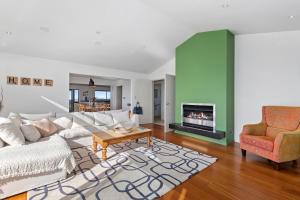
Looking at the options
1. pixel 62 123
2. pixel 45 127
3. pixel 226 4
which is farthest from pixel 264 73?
pixel 45 127

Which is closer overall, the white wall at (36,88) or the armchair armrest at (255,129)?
the armchair armrest at (255,129)

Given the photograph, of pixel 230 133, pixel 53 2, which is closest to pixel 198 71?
pixel 230 133

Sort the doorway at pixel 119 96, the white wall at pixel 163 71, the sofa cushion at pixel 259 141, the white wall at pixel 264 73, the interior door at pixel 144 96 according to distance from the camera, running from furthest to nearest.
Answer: the doorway at pixel 119 96
the interior door at pixel 144 96
the white wall at pixel 163 71
the white wall at pixel 264 73
the sofa cushion at pixel 259 141

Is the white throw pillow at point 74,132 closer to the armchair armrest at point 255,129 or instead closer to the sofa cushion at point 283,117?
the armchair armrest at point 255,129

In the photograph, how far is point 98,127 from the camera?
4.11 metres

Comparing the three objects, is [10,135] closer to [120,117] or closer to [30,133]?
[30,133]

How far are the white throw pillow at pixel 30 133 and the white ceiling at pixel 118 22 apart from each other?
2127 mm

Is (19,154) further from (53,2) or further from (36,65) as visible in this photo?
(36,65)

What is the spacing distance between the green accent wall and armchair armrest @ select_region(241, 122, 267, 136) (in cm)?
80

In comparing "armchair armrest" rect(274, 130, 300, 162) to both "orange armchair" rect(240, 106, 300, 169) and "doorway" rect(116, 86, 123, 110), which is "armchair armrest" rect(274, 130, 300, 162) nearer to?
"orange armchair" rect(240, 106, 300, 169)

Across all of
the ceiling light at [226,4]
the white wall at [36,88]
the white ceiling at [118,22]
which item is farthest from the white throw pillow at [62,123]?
the ceiling light at [226,4]

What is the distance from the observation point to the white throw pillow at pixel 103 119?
429 centimetres

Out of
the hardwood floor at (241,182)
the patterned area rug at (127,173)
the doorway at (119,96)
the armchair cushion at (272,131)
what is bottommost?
the hardwood floor at (241,182)

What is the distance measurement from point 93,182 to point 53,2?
3.15 metres
